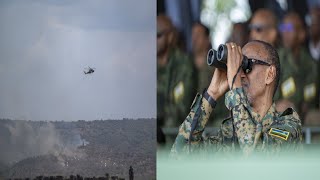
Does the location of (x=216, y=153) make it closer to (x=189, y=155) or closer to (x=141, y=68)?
(x=189, y=155)

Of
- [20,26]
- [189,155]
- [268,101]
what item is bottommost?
[189,155]

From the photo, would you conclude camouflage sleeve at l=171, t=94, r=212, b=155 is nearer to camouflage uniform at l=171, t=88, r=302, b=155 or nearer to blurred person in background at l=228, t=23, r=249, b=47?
camouflage uniform at l=171, t=88, r=302, b=155

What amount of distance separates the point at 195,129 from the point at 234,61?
0.54 metres

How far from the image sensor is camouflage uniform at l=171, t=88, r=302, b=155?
5.53m

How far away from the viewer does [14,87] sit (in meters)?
5.94

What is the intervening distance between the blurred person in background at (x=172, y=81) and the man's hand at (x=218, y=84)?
138mm

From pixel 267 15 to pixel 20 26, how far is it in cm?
177

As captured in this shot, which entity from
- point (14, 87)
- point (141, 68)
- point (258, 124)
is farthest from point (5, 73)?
point (258, 124)

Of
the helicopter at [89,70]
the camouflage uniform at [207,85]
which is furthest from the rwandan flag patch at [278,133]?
the helicopter at [89,70]

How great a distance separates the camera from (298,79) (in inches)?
224

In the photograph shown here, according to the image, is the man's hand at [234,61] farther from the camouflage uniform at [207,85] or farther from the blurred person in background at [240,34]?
the camouflage uniform at [207,85]

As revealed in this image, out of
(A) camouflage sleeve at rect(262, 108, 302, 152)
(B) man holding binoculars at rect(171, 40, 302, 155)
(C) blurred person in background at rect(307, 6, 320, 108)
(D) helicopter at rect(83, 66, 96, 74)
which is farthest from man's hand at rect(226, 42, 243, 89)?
(D) helicopter at rect(83, 66, 96, 74)

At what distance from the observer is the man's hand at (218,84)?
5.65 meters

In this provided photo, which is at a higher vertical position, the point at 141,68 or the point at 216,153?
the point at 141,68
